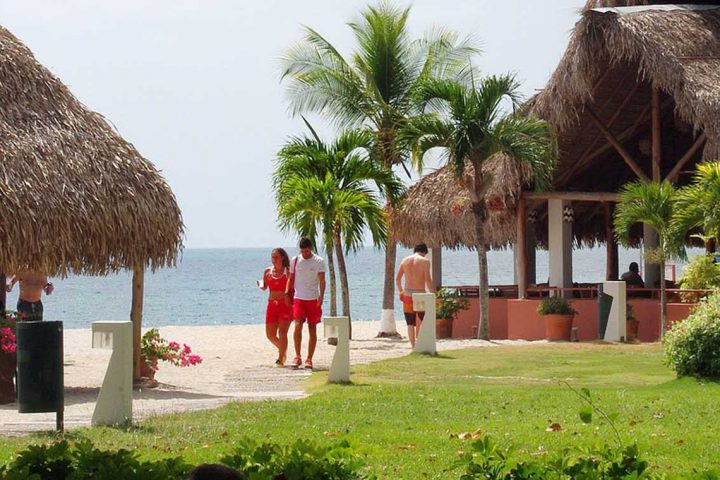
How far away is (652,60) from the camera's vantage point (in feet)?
61.0

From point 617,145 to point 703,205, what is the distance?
4.70 meters

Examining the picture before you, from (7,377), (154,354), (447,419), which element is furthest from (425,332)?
(447,419)

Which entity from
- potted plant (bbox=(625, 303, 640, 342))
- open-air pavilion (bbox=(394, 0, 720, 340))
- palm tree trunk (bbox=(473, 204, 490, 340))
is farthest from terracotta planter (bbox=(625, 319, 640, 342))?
palm tree trunk (bbox=(473, 204, 490, 340))

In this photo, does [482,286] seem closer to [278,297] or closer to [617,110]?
[617,110]

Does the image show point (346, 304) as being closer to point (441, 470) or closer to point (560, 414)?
point (560, 414)

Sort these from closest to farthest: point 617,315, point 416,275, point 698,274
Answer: point 416,275 → point 698,274 → point 617,315

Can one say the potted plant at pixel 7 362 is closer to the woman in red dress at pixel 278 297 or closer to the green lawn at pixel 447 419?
the green lawn at pixel 447 419

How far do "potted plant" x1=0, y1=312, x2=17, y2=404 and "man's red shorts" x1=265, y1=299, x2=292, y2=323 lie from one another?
13.6 feet

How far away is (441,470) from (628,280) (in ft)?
50.5

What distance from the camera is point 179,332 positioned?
27.2 m

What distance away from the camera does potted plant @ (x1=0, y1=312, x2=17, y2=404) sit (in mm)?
11258

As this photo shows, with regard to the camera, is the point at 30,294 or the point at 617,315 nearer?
the point at 30,294

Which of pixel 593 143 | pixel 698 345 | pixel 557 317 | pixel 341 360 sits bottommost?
pixel 341 360

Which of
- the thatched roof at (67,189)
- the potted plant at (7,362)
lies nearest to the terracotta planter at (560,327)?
the thatched roof at (67,189)
